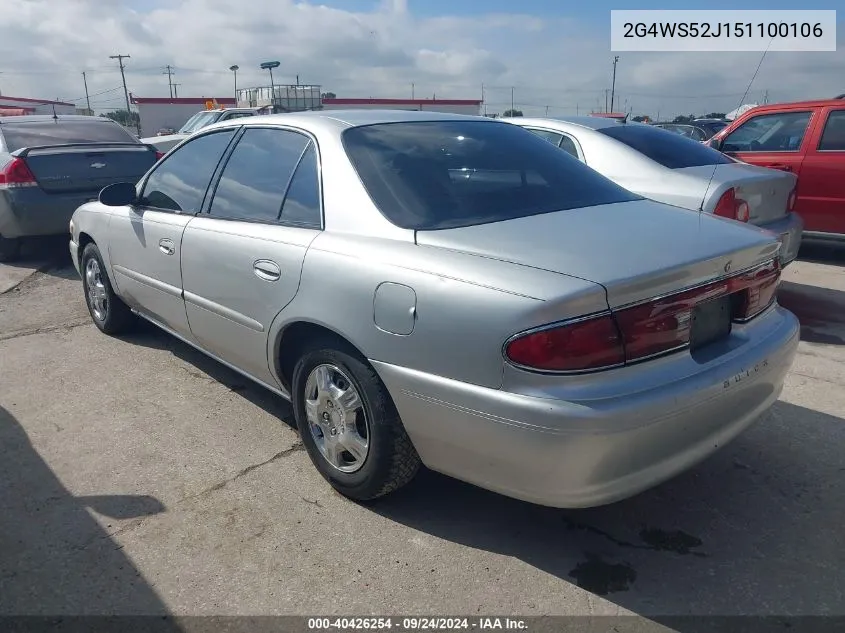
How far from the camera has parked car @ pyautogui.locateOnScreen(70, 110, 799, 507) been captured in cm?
222

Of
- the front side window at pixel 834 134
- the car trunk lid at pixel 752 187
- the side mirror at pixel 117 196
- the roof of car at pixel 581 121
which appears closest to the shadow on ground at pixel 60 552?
the side mirror at pixel 117 196

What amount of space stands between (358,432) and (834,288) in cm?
550

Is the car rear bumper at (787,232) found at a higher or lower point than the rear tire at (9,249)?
higher

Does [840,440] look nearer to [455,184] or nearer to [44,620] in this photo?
[455,184]

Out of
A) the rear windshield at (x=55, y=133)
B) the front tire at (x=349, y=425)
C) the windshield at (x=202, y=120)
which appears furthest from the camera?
the windshield at (x=202, y=120)

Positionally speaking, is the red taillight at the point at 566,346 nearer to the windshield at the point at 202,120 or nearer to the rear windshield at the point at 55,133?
the rear windshield at the point at 55,133

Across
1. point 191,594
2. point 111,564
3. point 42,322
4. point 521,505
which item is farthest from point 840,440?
point 42,322

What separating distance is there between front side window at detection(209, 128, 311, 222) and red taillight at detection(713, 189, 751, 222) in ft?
10.5

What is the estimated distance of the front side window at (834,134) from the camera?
7070 millimetres

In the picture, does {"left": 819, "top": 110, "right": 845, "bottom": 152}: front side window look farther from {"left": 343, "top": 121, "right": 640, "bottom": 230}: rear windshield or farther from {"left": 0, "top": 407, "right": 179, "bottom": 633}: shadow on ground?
{"left": 0, "top": 407, "right": 179, "bottom": 633}: shadow on ground

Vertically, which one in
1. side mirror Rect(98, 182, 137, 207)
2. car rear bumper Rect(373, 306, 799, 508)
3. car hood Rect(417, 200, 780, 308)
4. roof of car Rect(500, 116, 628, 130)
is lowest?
car rear bumper Rect(373, 306, 799, 508)

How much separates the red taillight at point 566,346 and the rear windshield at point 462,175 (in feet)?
2.34

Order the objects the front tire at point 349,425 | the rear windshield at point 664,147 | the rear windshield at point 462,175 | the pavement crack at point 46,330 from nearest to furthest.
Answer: the front tire at point 349,425 → the rear windshield at point 462,175 → the pavement crack at point 46,330 → the rear windshield at point 664,147

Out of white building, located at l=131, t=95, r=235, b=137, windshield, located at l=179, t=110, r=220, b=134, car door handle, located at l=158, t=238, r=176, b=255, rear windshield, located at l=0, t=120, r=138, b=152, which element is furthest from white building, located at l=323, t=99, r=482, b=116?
car door handle, located at l=158, t=238, r=176, b=255
